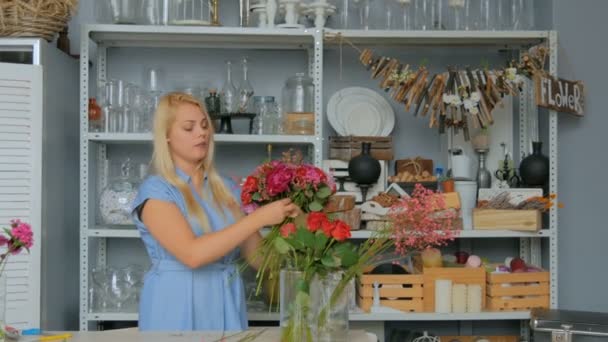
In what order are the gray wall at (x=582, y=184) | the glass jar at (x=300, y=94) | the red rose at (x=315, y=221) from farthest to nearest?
the gray wall at (x=582, y=184)
the glass jar at (x=300, y=94)
the red rose at (x=315, y=221)

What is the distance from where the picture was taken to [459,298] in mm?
3320

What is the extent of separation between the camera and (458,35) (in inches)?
131

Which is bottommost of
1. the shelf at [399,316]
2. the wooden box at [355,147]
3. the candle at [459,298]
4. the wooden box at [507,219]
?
the shelf at [399,316]

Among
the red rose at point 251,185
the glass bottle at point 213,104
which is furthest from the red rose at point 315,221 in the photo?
the glass bottle at point 213,104

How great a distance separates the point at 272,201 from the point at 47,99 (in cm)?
142

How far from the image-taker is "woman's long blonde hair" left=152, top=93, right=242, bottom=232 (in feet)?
8.33

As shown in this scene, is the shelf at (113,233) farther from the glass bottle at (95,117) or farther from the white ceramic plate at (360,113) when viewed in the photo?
the white ceramic plate at (360,113)

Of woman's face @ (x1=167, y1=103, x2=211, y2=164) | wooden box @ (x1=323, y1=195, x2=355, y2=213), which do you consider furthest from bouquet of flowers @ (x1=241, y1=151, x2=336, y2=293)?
wooden box @ (x1=323, y1=195, x2=355, y2=213)

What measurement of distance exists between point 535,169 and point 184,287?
5.29ft

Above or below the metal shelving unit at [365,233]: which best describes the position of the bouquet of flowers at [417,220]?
above

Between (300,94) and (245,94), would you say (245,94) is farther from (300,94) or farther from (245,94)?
(300,94)

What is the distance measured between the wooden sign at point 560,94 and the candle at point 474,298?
0.79 metres

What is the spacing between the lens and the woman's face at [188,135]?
256cm

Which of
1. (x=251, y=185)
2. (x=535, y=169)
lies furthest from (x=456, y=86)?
(x=251, y=185)
